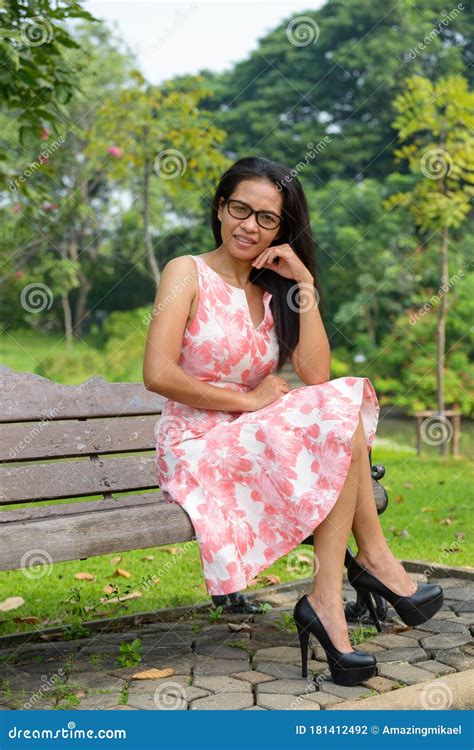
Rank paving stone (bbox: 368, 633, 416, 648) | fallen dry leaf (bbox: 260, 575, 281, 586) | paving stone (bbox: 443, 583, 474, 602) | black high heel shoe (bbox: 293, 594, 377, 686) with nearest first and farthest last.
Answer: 1. black high heel shoe (bbox: 293, 594, 377, 686)
2. paving stone (bbox: 368, 633, 416, 648)
3. paving stone (bbox: 443, 583, 474, 602)
4. fallen dry leaf (bbox: 260, 575, 281, 586)

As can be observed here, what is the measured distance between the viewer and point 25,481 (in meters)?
3.47

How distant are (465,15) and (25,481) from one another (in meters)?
28.3

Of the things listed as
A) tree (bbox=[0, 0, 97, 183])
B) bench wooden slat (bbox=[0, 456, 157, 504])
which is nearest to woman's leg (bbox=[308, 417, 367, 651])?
bench wooden slat (bbox=[0, 456, 157, 504])

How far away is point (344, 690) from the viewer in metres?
2.88

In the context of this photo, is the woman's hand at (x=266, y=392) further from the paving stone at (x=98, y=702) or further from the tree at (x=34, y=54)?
the tree at (x=34, y=54)

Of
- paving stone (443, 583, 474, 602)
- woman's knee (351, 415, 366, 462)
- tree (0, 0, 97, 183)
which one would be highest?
tree (0, 0, 97, 183)

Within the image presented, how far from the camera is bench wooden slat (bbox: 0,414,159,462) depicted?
3.51m

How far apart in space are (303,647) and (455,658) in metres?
0.52

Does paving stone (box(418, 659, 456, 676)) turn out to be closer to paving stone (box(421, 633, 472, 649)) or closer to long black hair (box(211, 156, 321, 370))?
paving stone (box(421, 633, 472, 649))

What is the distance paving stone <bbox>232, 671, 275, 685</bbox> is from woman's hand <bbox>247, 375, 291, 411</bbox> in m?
0.81

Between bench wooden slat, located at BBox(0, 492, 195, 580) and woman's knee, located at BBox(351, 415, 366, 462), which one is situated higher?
woman's knee, located at BBox(351, 415, 366, 462)

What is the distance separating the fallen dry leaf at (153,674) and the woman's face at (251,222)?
1327 mm

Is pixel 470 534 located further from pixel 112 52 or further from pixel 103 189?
pixel 103 189

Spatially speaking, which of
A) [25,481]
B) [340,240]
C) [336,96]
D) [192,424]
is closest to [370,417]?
[192,424]
